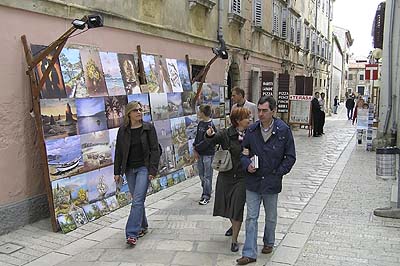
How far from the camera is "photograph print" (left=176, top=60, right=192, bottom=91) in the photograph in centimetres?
1010

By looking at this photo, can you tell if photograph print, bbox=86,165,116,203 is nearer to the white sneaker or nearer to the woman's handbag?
the white sneaker

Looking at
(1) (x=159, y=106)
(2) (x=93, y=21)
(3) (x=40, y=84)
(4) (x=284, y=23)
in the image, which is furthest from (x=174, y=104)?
(4) (x=284, y=23)

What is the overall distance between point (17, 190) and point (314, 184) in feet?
18.3

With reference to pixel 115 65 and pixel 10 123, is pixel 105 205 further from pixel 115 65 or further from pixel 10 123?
pixel 115 65

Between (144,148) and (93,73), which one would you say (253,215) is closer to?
(144,148)

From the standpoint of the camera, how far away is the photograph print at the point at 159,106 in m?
8.63

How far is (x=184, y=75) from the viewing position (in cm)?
1029

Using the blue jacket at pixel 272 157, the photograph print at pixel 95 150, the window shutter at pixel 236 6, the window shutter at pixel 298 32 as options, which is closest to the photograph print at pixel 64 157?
the photograph print at pixel 95 150

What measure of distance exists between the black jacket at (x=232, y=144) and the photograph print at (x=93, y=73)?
2.46m

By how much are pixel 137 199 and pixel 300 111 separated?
14.7m

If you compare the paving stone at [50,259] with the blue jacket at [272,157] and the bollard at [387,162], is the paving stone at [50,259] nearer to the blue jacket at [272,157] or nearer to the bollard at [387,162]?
the blue jacket at [272,157]

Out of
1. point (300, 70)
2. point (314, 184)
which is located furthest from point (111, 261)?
point (300, 70)

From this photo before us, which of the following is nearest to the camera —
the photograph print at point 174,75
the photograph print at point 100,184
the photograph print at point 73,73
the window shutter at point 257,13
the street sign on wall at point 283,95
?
the photograph print at point 73,73

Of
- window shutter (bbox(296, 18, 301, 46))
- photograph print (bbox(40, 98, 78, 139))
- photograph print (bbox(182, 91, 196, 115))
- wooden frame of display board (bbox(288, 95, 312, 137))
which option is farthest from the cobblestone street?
window shutter (bbox(296, 18, 301, 46))
